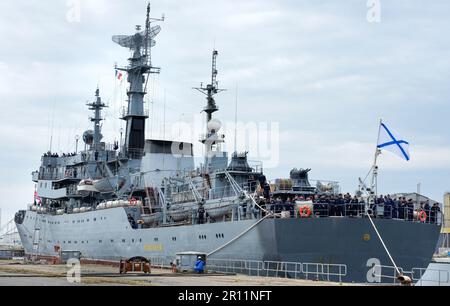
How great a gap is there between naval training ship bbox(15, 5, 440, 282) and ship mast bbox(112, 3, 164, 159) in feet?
0.30

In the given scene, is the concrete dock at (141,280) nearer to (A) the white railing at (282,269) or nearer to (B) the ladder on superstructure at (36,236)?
(A) the white railing at (282,269)

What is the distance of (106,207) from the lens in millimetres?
49969

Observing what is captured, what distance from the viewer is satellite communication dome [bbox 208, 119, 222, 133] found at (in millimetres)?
45094

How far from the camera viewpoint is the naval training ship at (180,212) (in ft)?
107

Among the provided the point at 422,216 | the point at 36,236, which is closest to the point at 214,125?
the point at 422,216

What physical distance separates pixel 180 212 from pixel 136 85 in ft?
59.9

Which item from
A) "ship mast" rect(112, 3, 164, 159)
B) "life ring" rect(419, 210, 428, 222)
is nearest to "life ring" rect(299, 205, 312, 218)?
"life ring" rect(419, 210, 428, 222)

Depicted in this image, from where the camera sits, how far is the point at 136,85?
188 feet

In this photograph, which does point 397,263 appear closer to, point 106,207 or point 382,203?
point 382,203

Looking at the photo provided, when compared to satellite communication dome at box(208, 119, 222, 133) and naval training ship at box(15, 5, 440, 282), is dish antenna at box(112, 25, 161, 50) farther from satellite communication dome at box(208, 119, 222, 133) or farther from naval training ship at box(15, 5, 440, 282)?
satellite communication dome at box(208, 119, 222, 133)

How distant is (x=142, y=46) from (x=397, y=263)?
1294 inches

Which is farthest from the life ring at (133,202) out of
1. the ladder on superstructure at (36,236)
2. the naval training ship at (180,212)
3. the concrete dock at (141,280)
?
the ladder on superstructure at (36,236)

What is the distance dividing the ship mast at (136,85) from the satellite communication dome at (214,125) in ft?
42.9
